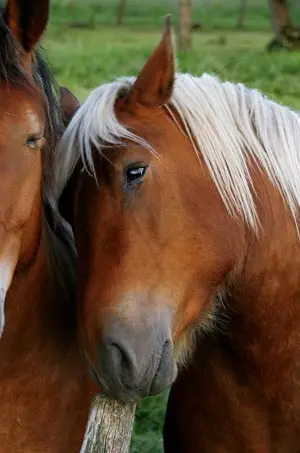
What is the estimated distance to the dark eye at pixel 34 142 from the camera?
7.31ft

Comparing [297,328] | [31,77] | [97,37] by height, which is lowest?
[97,37]

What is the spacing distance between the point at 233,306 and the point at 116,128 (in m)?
0.60

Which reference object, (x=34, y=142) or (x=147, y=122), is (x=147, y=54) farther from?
(x=34, y=142)

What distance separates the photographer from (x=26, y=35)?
2.38 meters

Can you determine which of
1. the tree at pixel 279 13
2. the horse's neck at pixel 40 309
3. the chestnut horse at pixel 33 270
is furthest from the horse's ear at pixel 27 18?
the tree at pixel 279 13

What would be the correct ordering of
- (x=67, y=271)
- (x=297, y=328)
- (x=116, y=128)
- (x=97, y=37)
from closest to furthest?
(x=116, y=128) < (x=297, y=328) < (x=67, y=271) < (x=97, y=37)

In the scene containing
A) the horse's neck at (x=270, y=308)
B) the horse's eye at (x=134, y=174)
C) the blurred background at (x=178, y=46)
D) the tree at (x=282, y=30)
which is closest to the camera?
the horse's eye at (x=134, y=174)

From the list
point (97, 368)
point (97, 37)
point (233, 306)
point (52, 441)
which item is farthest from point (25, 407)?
point (97, 37)

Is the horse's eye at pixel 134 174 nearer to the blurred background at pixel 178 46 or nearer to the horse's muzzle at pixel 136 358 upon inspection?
the horse's muzzle at pixel 136 358

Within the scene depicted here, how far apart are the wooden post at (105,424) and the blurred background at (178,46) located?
1.06m

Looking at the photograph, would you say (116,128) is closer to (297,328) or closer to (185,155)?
(185,155)

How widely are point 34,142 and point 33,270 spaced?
1.50ft

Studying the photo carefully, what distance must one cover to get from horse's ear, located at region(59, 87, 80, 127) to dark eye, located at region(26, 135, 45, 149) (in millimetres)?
433

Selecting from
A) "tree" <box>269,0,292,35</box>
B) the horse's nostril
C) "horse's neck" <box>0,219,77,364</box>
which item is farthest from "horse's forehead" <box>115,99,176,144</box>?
"tree" <box>269,0,292,35</box>
